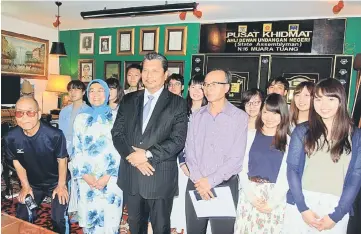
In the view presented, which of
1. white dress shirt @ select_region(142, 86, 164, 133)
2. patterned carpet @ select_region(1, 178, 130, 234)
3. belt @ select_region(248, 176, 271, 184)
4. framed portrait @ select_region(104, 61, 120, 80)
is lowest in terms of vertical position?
patterned carpet @ select_region(1, 178, 130, 234)

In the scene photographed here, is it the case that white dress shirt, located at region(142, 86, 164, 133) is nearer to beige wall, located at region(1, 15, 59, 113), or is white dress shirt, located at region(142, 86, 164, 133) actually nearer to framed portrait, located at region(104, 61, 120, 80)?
framed portrait, located at region(104, 61, 120, 80)

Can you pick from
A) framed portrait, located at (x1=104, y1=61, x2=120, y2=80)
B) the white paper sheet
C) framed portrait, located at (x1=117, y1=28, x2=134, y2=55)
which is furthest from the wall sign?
the white paper sheet

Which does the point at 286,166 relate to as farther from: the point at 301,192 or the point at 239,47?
the point at 239,47

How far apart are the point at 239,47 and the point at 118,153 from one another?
4001mm

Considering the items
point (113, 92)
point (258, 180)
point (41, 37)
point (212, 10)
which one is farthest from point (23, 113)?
point (41, 37)

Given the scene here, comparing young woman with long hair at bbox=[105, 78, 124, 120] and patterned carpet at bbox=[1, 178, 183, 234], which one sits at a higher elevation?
young woman with long hair at bbox=[105, 78, 124, 120]

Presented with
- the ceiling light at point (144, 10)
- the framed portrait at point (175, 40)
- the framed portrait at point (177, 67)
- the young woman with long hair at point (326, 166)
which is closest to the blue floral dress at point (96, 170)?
the young woman with long hair at point (326, 166)

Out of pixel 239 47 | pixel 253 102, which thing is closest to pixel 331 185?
pixel 253 102

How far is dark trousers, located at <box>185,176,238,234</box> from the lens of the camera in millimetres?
2090

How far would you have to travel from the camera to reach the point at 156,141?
6.73 feet

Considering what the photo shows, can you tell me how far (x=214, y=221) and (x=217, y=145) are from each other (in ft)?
1.87

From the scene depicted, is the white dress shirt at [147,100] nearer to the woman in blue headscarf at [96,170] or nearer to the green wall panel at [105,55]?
the woman in blue headscarf at [96,170]

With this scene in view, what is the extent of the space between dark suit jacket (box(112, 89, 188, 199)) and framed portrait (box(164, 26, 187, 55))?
3.93m

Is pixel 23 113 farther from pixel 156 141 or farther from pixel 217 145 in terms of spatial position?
pixel 217 145
